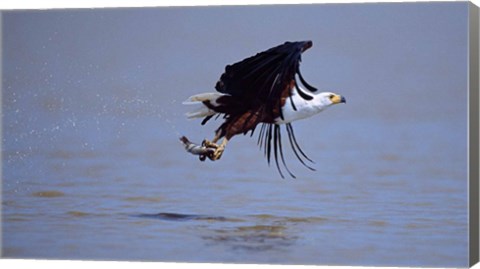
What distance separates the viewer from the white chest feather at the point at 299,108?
948 cm

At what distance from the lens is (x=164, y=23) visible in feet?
31.8

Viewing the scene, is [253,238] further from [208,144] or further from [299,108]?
[299,108]

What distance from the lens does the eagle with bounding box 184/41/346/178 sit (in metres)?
9.49

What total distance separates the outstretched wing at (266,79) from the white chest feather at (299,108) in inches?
1.3

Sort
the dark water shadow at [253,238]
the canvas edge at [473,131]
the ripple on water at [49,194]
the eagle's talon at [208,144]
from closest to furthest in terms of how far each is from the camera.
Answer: the canvas edge at [473,131]
the dark water shadow at [253,238]
the eagle's talon at [208,144]
the ripple on water at [49,194]

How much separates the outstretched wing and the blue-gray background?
61mm

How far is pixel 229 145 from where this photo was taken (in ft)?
31.4

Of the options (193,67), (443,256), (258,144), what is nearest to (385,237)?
(443,256)

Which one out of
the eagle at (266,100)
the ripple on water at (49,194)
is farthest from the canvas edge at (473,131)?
the ripple on water at (49,194)

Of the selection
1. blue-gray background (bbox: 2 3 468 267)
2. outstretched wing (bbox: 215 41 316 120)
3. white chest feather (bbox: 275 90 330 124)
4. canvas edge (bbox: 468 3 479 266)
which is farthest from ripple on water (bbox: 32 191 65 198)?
canvas edge (bbox: 468 3 479 266)

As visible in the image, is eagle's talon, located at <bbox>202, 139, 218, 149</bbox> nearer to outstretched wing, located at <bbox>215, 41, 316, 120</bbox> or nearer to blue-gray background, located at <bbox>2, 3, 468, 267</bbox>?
blue-gray background, located at <bbox>2, 3, 468, 267</bbox>

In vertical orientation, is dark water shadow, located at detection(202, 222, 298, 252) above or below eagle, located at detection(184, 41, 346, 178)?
below

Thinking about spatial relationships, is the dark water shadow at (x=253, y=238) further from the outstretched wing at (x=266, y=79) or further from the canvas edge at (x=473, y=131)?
the canvas edge at (x=473, y=131)

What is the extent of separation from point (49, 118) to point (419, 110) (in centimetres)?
248
